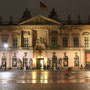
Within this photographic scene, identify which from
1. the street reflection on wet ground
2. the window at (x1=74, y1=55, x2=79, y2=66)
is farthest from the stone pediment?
the street reflection on wet ground

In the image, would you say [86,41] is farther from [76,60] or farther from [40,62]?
[40,62]

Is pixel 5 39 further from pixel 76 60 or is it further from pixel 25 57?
pixel 76 60

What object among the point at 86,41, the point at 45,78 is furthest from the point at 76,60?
the point at 45,78

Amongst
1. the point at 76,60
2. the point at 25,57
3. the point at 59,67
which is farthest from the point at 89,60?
the point at 25,57

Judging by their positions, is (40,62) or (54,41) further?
(54,41)

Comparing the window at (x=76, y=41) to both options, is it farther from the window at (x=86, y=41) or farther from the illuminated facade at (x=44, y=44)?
the window at (x=86, y=41)

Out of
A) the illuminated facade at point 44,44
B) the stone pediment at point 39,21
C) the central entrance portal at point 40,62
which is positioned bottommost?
the central entrance portal at point 40,62

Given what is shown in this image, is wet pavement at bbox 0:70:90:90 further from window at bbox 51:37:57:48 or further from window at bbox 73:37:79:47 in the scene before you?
window at bbox 73:37:79:47

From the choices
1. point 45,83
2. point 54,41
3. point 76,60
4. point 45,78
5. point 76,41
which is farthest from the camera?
point 76,41

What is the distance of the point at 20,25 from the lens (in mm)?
55875

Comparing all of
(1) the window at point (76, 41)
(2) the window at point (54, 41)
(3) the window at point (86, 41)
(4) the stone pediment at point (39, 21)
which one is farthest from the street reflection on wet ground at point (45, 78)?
(3) the window at point (86, 41)

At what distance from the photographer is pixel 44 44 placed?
5534cm

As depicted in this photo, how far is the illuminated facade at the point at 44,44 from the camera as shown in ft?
182

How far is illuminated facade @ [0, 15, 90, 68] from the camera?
182 ft
